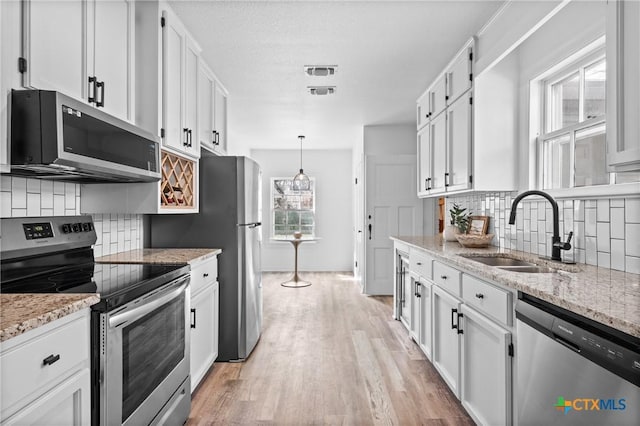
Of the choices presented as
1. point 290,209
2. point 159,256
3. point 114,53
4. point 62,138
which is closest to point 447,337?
point 159,256

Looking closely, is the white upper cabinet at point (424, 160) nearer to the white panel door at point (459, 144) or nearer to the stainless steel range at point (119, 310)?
the white panel door at point (459, 144)

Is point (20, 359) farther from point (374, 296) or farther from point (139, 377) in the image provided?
point (374, 296)

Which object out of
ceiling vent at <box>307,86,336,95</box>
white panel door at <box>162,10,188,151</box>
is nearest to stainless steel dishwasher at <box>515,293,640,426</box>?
white panel door at <box>162,10,188,151</box>

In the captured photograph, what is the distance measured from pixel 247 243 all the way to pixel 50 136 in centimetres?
188

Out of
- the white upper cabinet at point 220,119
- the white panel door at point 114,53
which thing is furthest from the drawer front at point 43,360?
the white upper cabinet at point 220,119

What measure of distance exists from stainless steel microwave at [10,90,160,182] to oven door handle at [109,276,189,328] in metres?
0.61

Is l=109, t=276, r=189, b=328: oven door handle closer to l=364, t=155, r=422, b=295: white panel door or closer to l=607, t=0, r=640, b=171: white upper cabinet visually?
l=607, t=0, r=640, b=171: white upper cabinet

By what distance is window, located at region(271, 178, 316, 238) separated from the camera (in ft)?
25.1

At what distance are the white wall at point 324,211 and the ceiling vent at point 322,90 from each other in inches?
141

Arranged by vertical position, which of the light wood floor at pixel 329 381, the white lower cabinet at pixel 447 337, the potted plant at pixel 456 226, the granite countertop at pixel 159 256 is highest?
the potted plant at pixel 456 226

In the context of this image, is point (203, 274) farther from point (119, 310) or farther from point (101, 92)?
point (101, 92)

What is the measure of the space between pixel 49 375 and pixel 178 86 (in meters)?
1.98

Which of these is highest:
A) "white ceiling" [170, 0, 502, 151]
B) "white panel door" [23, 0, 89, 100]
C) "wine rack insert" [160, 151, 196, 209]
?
"white ceiling" [170, 0, 502, 151]

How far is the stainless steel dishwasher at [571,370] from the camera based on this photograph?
3.25ft
